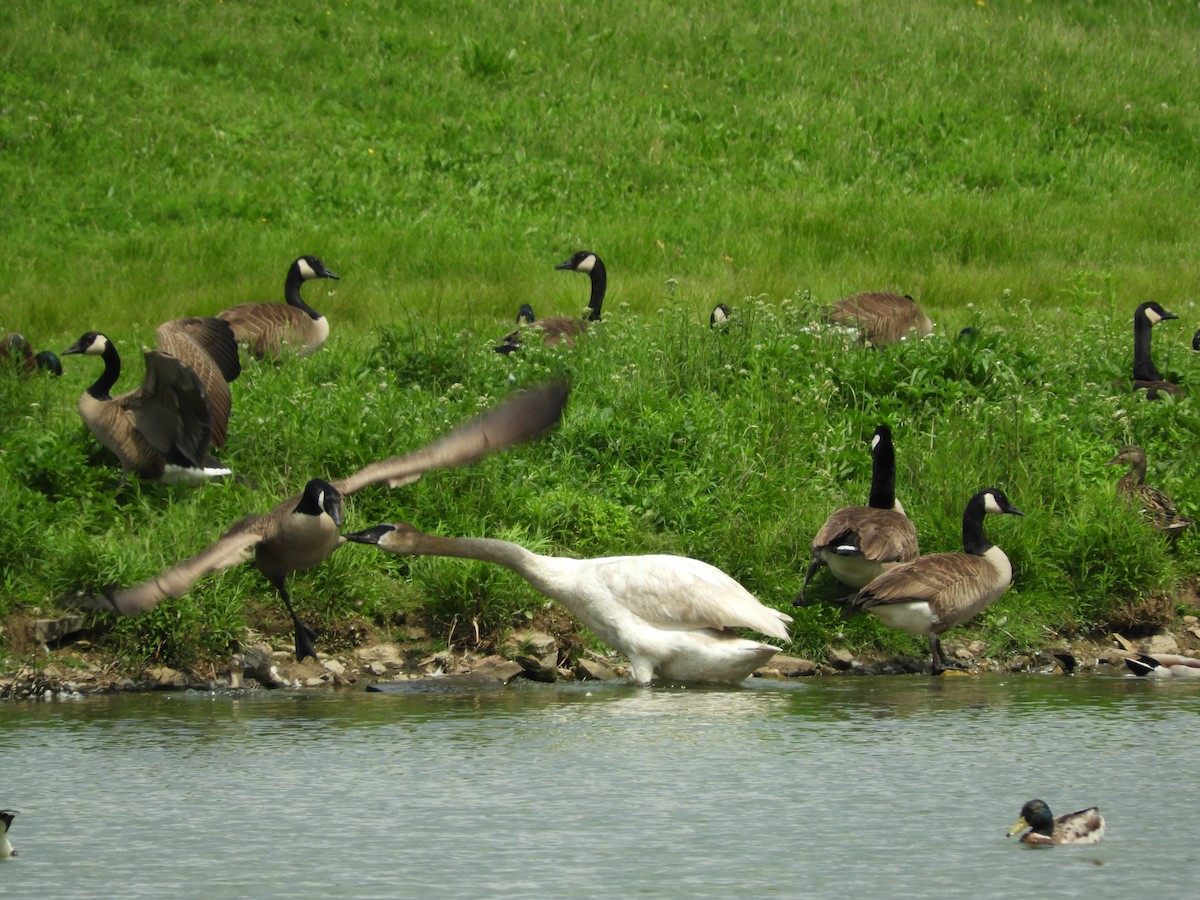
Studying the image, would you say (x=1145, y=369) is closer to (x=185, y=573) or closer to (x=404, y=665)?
(x=404, y=665)

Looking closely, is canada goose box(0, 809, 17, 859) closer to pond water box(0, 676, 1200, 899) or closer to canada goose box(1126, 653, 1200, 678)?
pond water box(0, 676, 1200, 899)

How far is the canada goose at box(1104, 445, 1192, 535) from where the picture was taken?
415 inches

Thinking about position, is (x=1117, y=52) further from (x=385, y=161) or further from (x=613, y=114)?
(x=385, y=161)

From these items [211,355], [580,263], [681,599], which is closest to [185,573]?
[681,599]

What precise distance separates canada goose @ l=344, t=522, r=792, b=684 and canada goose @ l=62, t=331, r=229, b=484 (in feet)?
6.07

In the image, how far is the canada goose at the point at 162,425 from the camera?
10.1m

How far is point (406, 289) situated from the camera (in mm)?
17438

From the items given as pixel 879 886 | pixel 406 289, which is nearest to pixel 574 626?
pixel 879 886

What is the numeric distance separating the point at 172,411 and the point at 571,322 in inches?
184

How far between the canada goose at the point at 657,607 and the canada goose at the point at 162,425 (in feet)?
6.07

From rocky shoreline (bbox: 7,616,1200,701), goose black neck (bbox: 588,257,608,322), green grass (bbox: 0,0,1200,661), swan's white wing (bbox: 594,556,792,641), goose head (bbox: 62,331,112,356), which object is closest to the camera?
swan's white wing (bbox: 594,556,792,641)

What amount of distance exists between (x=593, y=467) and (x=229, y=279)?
27.3 ft

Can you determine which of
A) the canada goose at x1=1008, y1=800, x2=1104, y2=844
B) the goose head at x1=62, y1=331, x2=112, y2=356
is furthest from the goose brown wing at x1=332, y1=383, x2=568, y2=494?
the canada goose at x1=1008, y1=800, x2=1104, y2=844

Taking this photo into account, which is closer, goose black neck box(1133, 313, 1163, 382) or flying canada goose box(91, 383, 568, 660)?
flying canada goose box(91, 383, 568, 660)
